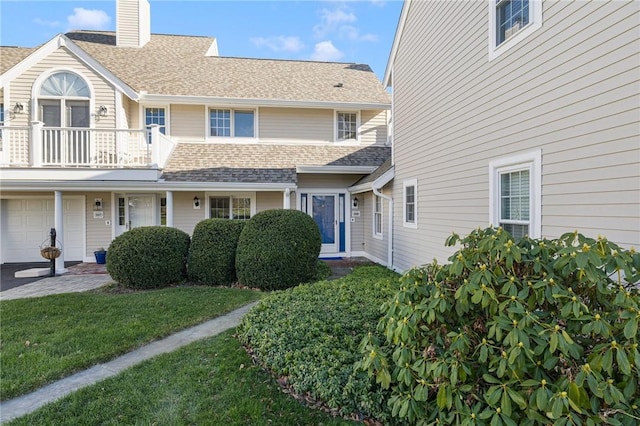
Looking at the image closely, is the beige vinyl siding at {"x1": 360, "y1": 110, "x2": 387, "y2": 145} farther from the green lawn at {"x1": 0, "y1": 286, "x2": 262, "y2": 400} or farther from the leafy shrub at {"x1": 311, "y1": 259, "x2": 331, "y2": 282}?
the green lawn at {"x1": 0, "y1": 286, "x2": 262, "y2": 400}

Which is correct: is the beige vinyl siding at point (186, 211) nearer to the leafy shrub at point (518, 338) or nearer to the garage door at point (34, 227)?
the garage door at point (34, 227)

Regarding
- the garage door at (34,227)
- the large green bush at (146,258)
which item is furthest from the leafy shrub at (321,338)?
the garage door at (34,227)

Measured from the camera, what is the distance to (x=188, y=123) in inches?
466

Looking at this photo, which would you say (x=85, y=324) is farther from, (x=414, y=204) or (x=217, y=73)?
(x=217, y=73)

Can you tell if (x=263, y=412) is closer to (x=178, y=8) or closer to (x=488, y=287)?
(x=488, y=287)

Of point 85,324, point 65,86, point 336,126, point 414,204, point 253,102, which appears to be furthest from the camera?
point 336,126

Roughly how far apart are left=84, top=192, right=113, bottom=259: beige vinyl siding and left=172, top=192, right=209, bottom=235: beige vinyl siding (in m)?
2.16

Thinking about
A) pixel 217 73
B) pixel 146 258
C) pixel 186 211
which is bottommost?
pixel 146 258

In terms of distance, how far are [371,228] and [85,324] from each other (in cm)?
864

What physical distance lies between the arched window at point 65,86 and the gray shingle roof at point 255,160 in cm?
326

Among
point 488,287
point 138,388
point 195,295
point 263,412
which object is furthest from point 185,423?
point 195,295

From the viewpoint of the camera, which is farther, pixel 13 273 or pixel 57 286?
pixel 13 273

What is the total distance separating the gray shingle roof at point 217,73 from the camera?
11.8m

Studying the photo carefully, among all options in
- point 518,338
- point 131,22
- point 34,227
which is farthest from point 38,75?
point 518,338
